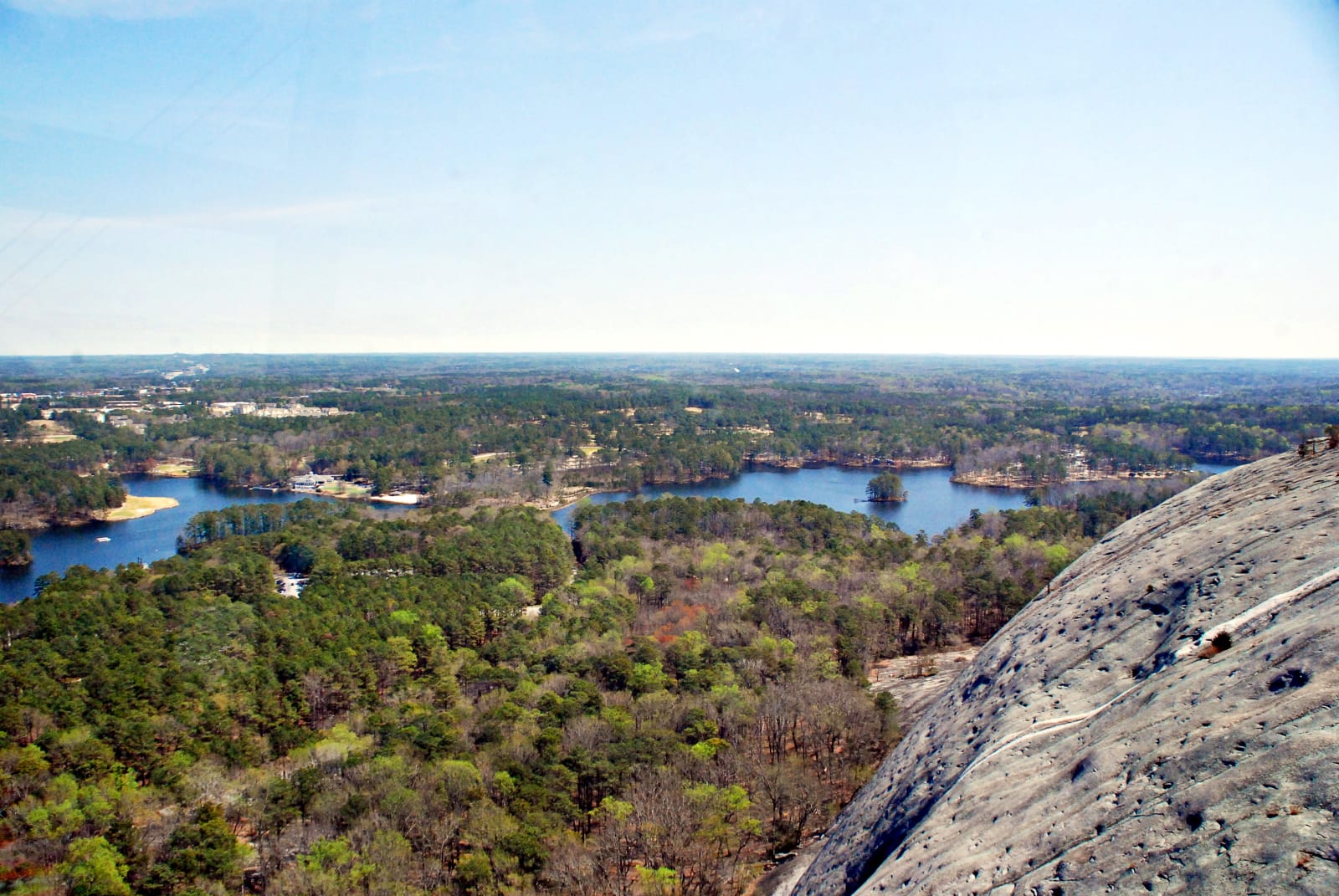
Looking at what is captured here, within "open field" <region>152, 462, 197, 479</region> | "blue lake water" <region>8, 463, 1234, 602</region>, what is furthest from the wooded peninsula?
"open field" <region>152, 462, 197, 479</region>

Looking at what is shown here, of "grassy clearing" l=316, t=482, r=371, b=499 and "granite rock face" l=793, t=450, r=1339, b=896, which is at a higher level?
"granite rock face" l=793, t=450, r=1339, b=896

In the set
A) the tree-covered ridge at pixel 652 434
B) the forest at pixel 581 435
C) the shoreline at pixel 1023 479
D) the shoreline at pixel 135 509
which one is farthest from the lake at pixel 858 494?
the shoreline at pixel 135 509

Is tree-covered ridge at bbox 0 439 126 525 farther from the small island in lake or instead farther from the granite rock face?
the granite rock face

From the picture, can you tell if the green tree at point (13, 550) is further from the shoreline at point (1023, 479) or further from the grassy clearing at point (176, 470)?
the shoreline at point (1023, 479)

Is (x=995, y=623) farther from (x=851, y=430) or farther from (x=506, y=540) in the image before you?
(x=851, y=430)

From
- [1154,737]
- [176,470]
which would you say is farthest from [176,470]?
[1154,737]

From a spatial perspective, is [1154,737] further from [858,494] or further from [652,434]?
[652,434]
